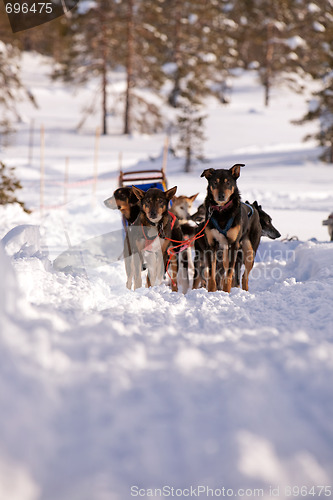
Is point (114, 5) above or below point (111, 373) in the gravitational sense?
above

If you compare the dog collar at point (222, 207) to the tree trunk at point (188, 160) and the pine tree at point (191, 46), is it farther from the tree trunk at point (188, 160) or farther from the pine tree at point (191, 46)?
the pine tree at point (191, 46)

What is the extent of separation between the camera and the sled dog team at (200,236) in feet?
17.2

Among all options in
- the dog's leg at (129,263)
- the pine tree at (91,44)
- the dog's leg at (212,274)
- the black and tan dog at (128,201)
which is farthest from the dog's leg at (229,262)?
the pine tree at (91,44)

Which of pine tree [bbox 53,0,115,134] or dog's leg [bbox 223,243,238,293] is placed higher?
pine tree [bbox 53,0,115,134]

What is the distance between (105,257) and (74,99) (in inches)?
1197

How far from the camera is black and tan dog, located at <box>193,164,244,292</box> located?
510cm

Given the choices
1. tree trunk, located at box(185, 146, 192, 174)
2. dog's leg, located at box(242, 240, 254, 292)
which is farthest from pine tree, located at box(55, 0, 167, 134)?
dog's leg, located at box(242, 240, 254, 292)

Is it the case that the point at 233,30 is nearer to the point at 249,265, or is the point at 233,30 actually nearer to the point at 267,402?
the point at 249,265

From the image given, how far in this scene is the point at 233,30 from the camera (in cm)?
3984

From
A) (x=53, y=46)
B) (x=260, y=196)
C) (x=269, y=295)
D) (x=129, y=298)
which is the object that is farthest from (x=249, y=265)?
(x=53, y=46)

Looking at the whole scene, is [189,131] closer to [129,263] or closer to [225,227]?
[129,263]

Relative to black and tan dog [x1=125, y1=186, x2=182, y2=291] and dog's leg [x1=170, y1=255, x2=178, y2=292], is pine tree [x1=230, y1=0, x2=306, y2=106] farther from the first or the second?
black and tan dog [x1=125, y1=186, x2=182, y2=291]

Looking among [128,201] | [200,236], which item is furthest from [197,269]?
[128,201]

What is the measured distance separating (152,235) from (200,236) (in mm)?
635
